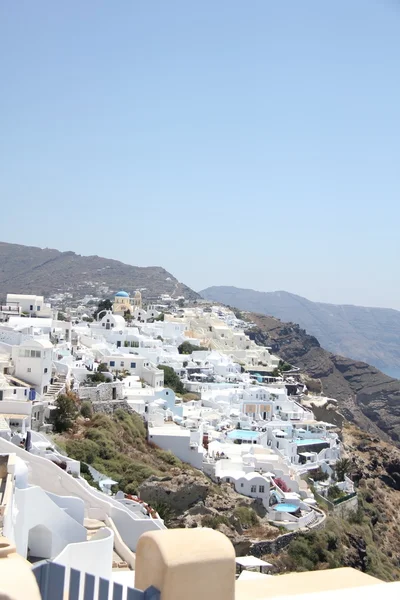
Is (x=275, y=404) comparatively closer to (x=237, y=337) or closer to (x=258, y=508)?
(x=258, y=508)

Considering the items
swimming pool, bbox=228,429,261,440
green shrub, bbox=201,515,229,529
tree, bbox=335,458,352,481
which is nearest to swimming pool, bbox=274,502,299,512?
green shrub, bbox=201,515,229,529

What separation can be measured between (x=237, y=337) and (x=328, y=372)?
1044 inches

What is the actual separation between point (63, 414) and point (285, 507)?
630cm

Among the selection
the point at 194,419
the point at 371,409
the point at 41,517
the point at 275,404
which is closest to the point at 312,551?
the point at 194,419

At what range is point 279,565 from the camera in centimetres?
1578

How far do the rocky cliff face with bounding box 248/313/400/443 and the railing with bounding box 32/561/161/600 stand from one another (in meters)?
59.3

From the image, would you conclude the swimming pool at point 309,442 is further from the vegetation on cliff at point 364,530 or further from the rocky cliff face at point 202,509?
the rocky cliff face at point 202,509

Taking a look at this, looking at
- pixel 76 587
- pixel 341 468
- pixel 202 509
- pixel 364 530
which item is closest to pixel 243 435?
pixel 341 468

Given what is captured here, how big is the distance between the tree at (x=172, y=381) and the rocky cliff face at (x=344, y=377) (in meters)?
32.3

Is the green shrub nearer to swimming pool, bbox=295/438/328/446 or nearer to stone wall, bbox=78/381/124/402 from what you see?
stone wall, bbox=78/381/124/402

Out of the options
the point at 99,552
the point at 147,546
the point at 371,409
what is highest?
the point at 147,546

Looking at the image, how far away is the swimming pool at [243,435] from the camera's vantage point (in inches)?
969

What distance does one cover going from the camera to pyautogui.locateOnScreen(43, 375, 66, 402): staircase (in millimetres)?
19344

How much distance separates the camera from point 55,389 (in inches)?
797
